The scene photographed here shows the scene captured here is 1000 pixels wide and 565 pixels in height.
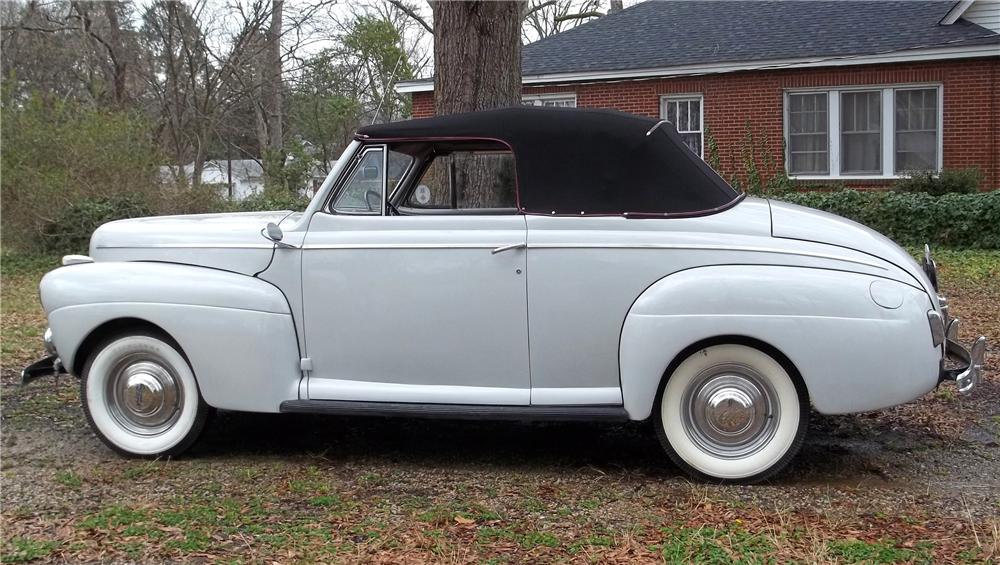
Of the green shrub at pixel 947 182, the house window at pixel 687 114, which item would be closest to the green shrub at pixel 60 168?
the house window at pixel 687 114

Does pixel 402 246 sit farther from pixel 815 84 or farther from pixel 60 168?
pixel 815 84

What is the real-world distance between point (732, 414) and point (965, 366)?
4.31ft

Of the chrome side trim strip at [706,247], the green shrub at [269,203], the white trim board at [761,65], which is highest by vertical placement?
the white trim board at [761,65]

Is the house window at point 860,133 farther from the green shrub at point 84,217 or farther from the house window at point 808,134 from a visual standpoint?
the green shrub at point 84,217

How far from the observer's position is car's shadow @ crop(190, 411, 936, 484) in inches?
202

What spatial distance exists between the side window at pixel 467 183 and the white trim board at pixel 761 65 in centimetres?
1303

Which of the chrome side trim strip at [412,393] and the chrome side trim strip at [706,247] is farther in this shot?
the chrome side trim strip at [412,393]

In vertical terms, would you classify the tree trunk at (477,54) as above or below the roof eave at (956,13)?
below

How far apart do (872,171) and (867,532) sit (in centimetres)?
1455

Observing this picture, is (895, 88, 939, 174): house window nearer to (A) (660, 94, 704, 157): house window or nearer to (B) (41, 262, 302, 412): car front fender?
(A) (660, 94, 704, 157): house window

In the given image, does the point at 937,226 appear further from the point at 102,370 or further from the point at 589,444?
the point at 102,370

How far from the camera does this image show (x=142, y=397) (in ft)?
17.1

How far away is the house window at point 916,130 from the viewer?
1681 cm

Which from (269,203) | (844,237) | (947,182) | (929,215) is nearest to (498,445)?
(844,237)
